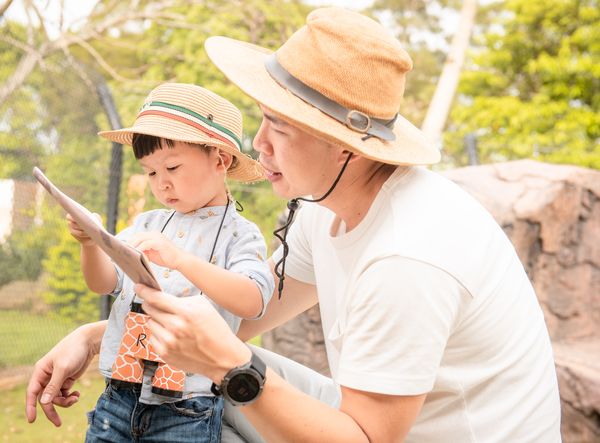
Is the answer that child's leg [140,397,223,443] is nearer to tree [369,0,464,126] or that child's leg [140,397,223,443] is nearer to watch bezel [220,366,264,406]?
watch bezel [220,366,264,406]

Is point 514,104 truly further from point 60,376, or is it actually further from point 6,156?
point 60,376

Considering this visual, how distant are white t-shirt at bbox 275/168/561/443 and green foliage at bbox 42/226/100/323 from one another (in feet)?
13.1

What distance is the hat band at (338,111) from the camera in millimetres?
1695

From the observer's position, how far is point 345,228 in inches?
77.8

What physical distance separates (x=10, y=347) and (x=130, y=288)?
3.55 meters

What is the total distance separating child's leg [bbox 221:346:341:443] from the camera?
6.76ft

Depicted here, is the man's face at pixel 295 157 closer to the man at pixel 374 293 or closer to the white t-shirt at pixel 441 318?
the man at pixel 374 293

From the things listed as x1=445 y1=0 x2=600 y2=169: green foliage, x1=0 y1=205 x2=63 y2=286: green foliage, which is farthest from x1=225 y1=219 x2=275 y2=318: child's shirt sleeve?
x1=445 y1=0 x2=600 y2=169: green foliage

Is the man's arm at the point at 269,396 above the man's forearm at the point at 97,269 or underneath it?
above

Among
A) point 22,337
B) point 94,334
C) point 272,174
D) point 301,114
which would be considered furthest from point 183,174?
point 22,337

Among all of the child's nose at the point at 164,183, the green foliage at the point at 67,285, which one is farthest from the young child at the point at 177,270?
the green foliage at the point at 67,285

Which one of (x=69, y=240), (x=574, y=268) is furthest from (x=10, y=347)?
(x=574, y=268)

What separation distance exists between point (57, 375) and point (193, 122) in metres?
0.78

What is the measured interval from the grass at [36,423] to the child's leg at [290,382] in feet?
7.99
